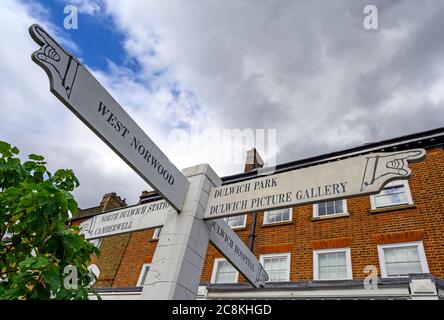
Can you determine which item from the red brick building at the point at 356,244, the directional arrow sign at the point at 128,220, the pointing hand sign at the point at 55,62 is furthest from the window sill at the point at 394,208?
the pointing hand sign at the point at 55,62

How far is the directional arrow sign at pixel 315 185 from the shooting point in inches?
108

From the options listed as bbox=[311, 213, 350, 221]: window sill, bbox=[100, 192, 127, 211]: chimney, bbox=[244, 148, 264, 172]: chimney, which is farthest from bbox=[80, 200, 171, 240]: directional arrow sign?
bbox=[100, 192, 127, 211]: chimney

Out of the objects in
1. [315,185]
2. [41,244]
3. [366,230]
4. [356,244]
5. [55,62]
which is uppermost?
[366,230]

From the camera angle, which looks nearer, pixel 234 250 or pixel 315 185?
pixel 315 185

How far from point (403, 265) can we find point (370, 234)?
4.41ft

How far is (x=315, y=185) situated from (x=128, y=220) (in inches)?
96.3

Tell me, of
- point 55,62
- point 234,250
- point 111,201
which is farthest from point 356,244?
point 111,201

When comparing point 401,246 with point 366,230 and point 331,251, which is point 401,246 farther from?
point 331,251

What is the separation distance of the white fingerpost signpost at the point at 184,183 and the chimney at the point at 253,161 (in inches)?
522

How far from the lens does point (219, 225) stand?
12.1 ft

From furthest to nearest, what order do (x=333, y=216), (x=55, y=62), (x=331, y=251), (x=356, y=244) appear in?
(x=333, y=216)
(x=331, y=251)
(x=356, y=244)
(x=55, y=62)

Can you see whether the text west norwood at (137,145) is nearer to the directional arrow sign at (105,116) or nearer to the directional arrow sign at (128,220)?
the directional arrow sign at (105,116)

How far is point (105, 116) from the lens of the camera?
265 cm
